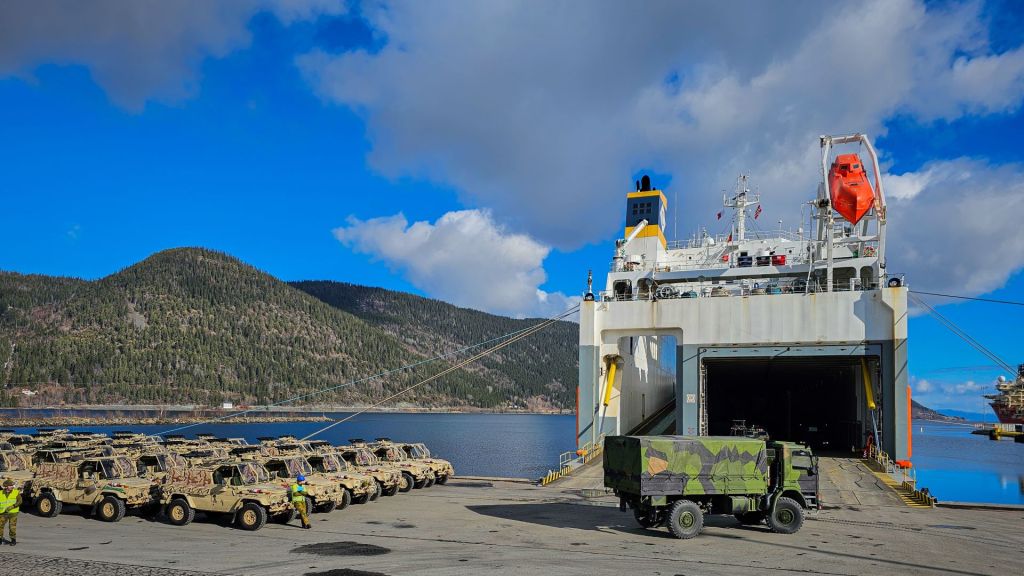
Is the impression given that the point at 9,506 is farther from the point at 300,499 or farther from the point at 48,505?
the point at 300,499

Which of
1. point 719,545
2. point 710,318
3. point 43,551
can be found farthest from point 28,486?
point 710,318

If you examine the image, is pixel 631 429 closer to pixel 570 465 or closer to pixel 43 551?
pixel 570 465

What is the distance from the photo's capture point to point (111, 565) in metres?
13.6

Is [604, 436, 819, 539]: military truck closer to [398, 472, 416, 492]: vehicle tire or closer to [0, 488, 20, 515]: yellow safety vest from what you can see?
[398, 472, 416, 492]: vehicle tire

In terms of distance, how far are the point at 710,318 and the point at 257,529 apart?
1983 centimetres

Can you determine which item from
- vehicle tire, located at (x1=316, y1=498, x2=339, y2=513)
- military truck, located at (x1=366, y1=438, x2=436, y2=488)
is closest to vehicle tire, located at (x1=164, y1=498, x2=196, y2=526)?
vehicle tire, located at (x1=316, y1=498, x2=339, y2=513)

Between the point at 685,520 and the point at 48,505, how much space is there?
54.6 ft

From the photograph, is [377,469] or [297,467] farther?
[377,469]

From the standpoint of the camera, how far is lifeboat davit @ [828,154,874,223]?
31.3 m

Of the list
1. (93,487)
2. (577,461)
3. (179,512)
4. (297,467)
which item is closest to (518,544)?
(297,467)

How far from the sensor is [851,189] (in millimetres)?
31297

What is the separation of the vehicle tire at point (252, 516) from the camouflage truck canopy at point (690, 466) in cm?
870

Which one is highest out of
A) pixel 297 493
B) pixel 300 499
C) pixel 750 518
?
pixel 297 493

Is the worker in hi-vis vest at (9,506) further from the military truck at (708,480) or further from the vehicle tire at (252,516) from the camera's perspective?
the military truck at (708,480)
